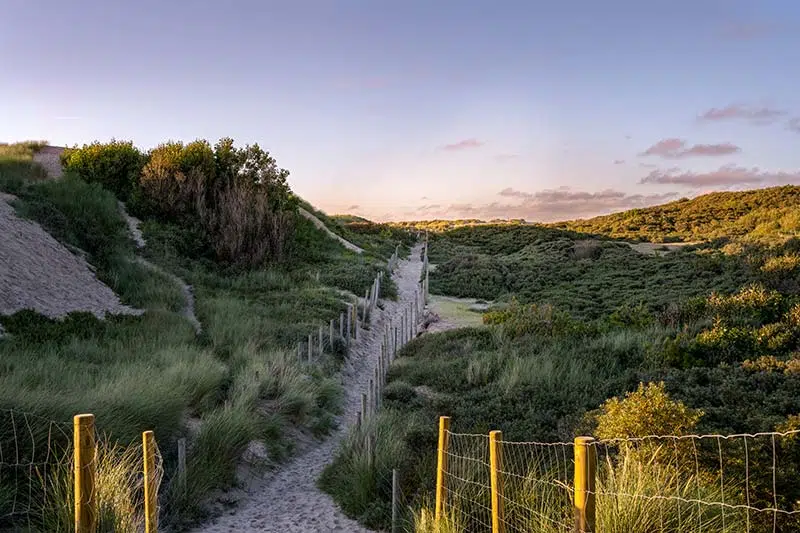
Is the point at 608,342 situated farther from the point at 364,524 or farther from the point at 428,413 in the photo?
the point at 364,524

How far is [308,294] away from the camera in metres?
21.5

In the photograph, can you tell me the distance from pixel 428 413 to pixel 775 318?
31.8 ft

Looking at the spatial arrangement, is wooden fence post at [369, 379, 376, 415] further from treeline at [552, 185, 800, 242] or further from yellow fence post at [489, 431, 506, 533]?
treeline at [552, 185, 800, 242]

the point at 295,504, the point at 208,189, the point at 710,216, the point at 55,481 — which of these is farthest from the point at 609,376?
the point at 710,216

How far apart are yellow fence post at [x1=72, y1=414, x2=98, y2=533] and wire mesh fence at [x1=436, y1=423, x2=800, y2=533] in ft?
9.26

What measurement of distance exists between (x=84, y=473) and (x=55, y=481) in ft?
8.16

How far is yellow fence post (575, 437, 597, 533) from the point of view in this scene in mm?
3619

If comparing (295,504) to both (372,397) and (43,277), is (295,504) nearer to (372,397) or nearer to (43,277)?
(372,397)

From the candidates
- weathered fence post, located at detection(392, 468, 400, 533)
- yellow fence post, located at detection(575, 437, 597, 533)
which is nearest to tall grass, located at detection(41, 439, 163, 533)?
weathered fence post, located at detection(392, 468, 400, 533)

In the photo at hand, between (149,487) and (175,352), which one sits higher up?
(149,487)

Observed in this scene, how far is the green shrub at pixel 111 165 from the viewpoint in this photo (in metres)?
29.2

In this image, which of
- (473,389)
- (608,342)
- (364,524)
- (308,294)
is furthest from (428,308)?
(364,524)

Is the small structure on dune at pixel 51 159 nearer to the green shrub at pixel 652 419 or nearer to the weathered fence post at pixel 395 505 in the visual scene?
the weathered fence post at pixel 395 505

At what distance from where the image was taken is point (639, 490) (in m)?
5.03
